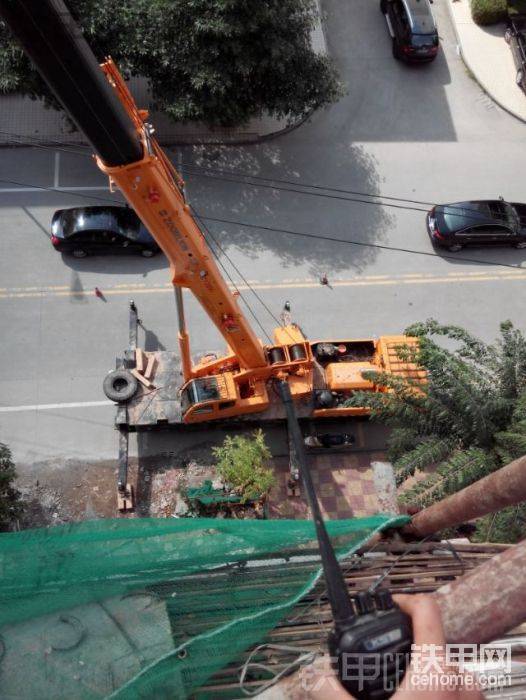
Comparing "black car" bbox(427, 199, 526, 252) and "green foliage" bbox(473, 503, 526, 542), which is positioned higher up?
"black car" bbox(427, 199, 526, 252)

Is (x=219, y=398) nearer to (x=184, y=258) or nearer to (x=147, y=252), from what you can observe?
(x=184, y=258)

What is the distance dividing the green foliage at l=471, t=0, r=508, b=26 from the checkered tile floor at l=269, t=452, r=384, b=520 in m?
18.0

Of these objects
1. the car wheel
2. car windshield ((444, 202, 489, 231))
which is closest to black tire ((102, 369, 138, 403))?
the car wheel

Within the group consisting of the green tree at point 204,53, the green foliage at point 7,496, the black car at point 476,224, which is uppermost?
the green tree at point 204,53

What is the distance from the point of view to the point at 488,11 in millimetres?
23234

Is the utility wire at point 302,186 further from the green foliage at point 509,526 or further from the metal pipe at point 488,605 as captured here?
the metal pipe at point 488,605

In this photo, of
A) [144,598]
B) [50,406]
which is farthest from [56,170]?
[144,598]

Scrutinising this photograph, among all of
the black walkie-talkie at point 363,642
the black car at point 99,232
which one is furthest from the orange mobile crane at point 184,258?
the black walkie-talkie at point 363,642

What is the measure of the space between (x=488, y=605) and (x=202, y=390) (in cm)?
1058

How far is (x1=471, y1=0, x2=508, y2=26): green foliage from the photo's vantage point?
23.2 meters

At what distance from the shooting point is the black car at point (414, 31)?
22328 millimetres

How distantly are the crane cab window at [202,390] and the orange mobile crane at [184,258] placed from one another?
0.08ft

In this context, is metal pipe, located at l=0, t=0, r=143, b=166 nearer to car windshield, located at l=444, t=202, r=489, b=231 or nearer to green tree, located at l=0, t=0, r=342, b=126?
green tree, located at l=0, t=0, r=342, b=126

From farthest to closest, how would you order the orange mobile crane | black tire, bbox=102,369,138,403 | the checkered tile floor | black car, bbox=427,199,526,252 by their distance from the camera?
black car, bbox=427,199,526,252
the checkered tile floor
black tire, bbox=102,369,138,403
the orange mobile crane
